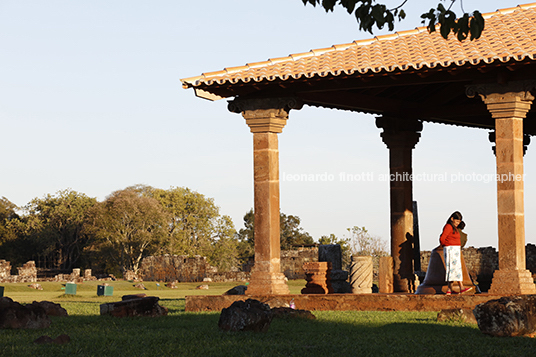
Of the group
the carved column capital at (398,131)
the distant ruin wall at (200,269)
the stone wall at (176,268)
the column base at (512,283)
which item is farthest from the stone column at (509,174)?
the stone wall at (176,268)

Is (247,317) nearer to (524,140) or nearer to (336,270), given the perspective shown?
(336,270)

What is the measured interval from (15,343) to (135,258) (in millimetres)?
49029

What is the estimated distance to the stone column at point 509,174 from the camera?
39.6 feet

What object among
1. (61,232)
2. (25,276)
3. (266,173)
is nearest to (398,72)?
(266,173)

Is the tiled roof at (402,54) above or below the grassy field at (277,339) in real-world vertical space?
above

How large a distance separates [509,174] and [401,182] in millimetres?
4568

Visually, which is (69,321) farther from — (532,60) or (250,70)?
(532,60)

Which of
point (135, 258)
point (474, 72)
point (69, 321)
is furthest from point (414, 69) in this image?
point (135, 258)

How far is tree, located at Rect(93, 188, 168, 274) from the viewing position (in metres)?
55.8

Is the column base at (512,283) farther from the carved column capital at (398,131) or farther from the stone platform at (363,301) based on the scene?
the carved column capital at (398,131)

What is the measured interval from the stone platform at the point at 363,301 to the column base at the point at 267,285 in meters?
0.18

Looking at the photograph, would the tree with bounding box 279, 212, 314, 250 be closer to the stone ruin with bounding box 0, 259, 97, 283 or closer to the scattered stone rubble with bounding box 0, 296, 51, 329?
the stone ruin with bounding box 0, 259, 97, 283

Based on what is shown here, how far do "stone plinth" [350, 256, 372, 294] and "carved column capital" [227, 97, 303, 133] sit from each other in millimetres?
4124

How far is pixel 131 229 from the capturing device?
185 ft
